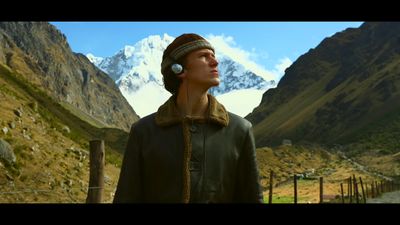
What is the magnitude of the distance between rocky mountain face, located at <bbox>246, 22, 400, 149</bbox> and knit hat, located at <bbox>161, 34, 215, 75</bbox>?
283 ft

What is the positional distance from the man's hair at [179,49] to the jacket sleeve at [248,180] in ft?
1.64

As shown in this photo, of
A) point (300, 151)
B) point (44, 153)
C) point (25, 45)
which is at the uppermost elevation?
point (25, 45)

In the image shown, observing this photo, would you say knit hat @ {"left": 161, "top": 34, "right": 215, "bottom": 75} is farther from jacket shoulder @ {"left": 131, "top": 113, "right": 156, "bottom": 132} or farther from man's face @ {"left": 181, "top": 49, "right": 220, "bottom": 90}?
jacket shoulder @ {"left": 131, "top": 113, "right": 156, "bottom": 132}

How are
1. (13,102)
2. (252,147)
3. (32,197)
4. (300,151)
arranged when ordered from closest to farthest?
(252,147), (32,197), (13,102), (300,151)

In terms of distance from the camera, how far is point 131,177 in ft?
8.55

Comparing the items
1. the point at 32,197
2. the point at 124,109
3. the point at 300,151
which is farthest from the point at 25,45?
the point at 32,197

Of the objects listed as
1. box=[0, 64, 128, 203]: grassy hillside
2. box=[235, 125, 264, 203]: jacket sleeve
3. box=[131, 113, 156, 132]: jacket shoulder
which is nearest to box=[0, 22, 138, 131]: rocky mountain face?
box=[0, 64, 128, 203]: grassy hillside

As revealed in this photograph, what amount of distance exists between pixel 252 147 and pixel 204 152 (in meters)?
0.31

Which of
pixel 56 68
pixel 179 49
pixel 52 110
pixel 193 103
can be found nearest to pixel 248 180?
pixel 193 103

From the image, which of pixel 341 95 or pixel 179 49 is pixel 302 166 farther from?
pixel 341 95

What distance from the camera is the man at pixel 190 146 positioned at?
2.48 metres
